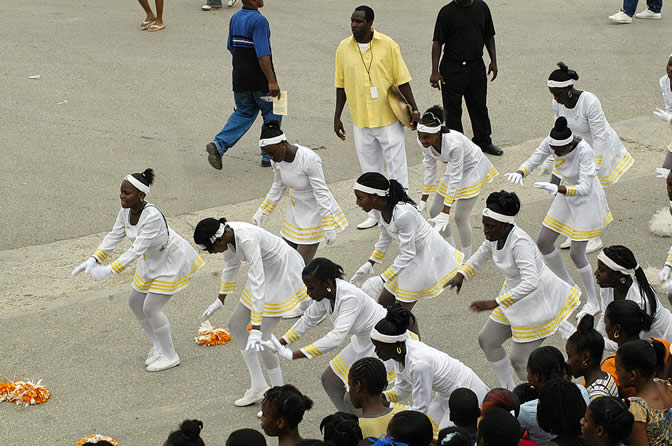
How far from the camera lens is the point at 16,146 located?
11.2 m

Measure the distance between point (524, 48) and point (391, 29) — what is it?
2.26 m

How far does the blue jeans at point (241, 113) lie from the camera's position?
1052cm

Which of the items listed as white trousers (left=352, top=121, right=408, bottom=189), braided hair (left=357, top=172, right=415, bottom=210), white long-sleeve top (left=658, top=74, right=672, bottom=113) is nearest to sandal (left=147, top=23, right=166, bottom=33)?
white trousers (left=352, top=121, right=408, bottom=189)

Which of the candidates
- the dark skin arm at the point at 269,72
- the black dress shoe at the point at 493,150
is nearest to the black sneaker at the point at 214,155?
the dark skin arm at the point at 269,72

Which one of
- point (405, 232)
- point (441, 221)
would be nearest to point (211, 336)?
point (405, 232)

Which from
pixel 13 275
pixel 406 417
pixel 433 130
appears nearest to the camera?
pixel 406 417

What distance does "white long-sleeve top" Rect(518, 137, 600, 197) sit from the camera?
25.2 ft

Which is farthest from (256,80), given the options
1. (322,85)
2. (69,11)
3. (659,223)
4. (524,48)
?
(69,11)

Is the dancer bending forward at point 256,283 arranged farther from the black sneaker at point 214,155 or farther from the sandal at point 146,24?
the sandal at point 146,24

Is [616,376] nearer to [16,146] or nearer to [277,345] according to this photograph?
[277,345]

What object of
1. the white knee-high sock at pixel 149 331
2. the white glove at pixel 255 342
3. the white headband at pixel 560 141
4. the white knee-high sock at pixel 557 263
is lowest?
the white knee-high sock at pixel 149 331

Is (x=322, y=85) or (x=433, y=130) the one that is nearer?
(x=433, y=130)

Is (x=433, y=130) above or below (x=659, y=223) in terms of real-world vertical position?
above

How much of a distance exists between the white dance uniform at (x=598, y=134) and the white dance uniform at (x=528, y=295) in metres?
2.57
